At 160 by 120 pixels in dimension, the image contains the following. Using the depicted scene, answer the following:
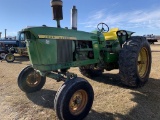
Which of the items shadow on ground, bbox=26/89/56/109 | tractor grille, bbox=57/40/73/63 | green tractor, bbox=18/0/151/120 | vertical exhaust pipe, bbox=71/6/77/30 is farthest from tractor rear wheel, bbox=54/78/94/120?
vertical exhaust pipe, bbox=71/6/77/30

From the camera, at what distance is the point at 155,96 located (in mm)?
5398

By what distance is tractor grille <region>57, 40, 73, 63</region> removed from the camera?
15.1 feet

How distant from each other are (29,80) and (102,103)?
7.35 ft

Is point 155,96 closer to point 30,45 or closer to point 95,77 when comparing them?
point 95,77

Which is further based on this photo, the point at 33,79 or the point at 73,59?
the point at 33,79

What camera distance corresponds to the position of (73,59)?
5.05m

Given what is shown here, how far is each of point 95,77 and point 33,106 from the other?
3.32m

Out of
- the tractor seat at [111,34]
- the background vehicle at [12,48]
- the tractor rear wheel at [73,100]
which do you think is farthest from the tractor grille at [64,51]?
the background vehicle at [12,48]

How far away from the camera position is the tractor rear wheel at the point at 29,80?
569 cm

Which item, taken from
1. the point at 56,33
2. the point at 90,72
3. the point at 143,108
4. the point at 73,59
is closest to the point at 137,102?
the point at 143,108

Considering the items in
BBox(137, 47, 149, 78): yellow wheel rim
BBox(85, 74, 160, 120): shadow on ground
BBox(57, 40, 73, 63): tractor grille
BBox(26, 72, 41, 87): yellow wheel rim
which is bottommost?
BBox(85, 74, 160, 120): shadow on ground

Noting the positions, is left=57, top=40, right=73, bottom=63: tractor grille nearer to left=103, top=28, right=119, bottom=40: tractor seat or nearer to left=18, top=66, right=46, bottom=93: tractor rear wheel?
left=18, top=66, right=46, bottom=93: tractor rear wheel

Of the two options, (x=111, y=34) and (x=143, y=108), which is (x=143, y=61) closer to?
(x=111, y=34)

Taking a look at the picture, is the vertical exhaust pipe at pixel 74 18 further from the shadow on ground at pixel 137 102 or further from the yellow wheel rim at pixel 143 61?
the yellow wheel rim at pixel 143 61
